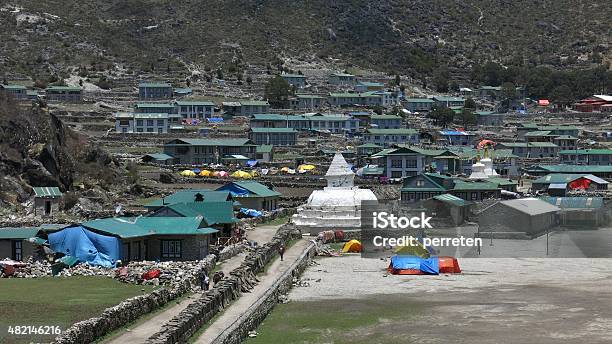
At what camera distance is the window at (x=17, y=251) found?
50.6m

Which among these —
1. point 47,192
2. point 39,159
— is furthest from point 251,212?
point 39,159

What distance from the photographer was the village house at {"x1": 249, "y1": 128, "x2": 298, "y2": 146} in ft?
424

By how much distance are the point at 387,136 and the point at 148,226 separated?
83.9m

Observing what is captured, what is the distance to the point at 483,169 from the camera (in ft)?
344

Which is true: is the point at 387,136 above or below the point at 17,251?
above

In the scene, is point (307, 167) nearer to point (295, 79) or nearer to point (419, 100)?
point (419, 100)

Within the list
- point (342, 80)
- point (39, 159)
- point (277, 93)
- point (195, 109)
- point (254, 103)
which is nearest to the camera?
point (39, 159)

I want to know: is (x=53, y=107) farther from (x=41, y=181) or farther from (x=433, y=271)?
(x=433, y=271)

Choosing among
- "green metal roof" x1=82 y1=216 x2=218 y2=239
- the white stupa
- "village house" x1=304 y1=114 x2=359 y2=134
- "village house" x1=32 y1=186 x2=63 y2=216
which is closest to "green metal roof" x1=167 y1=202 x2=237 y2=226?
"green metal roof" x1=82 y1=216 x2=218 y2=239

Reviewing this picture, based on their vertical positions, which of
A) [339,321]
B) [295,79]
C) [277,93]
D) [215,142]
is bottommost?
[339,321]

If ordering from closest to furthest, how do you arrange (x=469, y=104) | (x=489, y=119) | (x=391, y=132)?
(x=391, y=132), (x=489, y=119), (x=469, y=104)

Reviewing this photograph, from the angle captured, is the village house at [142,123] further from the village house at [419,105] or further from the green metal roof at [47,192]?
the green metal roof at [47,192]

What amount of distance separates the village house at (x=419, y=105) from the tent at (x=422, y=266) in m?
103

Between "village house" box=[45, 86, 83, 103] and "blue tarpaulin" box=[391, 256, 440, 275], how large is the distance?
88011mm
